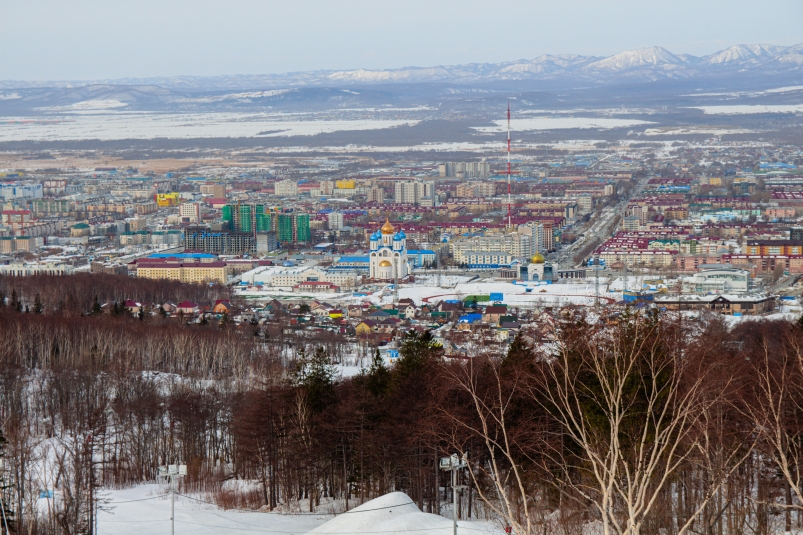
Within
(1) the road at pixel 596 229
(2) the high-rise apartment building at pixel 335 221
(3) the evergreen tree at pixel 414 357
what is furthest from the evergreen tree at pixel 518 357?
(2) the high-rise apartment building at pixel 335 221

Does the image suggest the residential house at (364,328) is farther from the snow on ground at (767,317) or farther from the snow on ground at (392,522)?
the snow on ground at (392,522)

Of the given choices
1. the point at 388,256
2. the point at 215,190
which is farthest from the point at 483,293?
the point at 215,190

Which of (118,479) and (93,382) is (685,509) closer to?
(118,479)

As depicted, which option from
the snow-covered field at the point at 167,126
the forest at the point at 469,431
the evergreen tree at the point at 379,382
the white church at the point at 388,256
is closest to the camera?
the forest at the point at 469,431

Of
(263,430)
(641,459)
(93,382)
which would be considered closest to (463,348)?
(93,382)

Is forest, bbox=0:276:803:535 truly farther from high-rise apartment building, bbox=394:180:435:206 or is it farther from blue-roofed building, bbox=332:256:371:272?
high-rise apartment building, bbox=394:180:435:206
